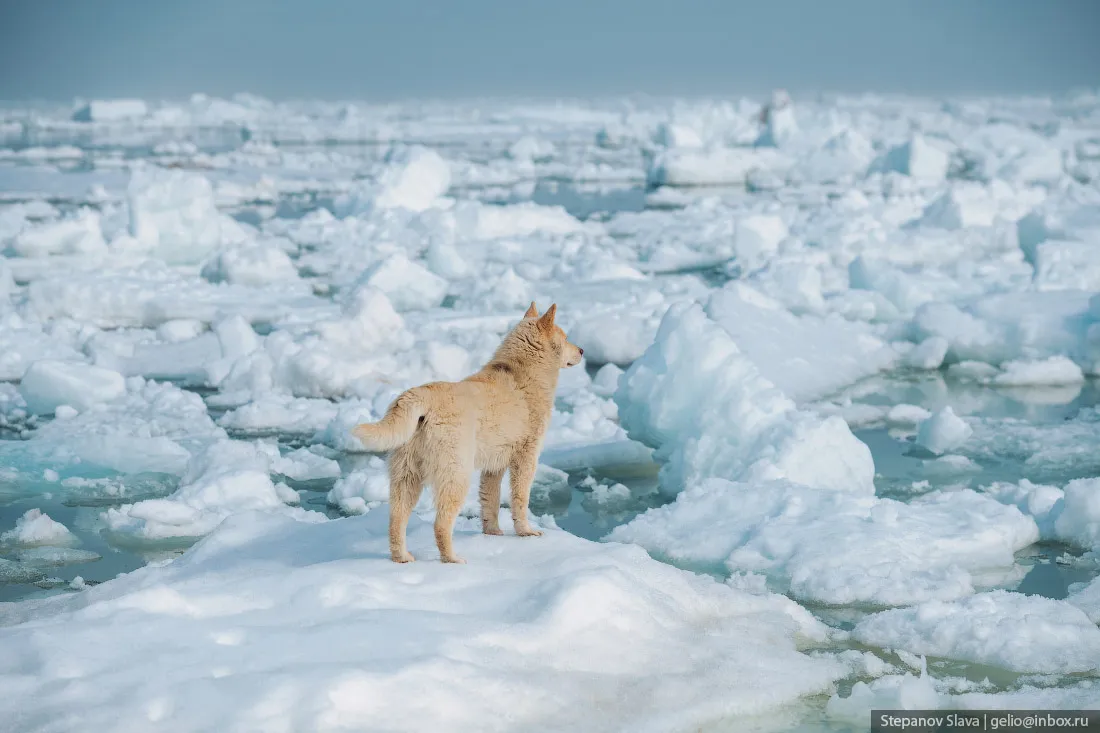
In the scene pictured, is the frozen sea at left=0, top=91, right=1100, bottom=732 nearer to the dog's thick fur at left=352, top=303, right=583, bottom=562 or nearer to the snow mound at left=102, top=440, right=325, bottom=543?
the snow mound at left=102, top=440, right=325, bottom=543

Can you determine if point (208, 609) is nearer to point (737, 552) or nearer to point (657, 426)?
point (737, 552)

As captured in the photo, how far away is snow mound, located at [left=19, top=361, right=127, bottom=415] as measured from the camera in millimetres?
8484

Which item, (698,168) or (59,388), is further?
(698,168)

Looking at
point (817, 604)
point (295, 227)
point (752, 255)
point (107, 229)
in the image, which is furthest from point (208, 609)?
point (295, 227)

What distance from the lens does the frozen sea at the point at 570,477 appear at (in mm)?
3436

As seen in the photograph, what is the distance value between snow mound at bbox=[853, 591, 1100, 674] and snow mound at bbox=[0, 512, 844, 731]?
0.35 meters

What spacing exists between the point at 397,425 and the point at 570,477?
138 inches

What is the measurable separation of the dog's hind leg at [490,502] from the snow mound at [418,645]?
0.57ft

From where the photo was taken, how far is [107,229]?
1692 cm

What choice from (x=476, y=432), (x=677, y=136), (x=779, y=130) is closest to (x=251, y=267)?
(x=476, y=432)

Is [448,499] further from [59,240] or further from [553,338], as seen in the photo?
[59,240]

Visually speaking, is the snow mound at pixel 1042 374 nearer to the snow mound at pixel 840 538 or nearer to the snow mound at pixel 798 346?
the snow mound at pixel 798 346

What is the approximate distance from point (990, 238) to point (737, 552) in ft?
Answer: 46.0

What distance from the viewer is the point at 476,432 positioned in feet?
13.7
